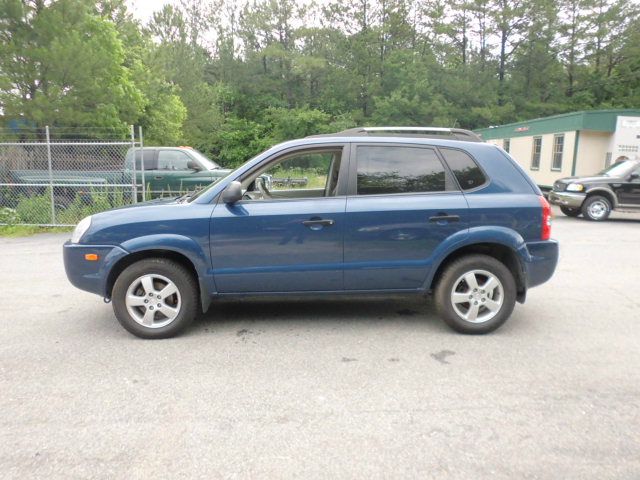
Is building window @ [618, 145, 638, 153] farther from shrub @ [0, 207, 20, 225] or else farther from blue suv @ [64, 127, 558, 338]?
shrub @ [0, 207, 20, 225]

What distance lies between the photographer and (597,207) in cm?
1377

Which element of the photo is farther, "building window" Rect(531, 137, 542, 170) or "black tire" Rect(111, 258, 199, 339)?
"building window" Rect(531, 137, 542, 170)

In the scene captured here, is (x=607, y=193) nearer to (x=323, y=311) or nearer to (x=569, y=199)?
(x=569, y=199)

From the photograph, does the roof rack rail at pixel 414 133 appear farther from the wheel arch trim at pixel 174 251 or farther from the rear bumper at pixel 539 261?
the wheel arch trim at pixel 174 251

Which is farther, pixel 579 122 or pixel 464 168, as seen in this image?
pixel 579 122

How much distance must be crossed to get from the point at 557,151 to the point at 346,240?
1936 cm

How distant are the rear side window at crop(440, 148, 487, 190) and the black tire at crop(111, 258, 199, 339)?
2.59 metres

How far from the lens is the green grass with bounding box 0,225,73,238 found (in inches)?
432

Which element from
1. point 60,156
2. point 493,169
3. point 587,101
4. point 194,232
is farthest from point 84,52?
point 587,101

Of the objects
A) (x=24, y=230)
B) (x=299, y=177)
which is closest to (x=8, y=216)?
(x=24, y=230)

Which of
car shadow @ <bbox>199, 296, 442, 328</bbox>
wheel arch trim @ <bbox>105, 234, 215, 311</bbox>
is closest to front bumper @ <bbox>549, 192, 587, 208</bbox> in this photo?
car shadow @ <bbox>199, 296, 442, 328</bbox>

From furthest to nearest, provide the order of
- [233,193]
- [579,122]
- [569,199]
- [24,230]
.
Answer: [579,122]
[569,199]
[24,230]
[233,193]

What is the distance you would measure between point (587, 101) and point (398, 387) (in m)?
46.6

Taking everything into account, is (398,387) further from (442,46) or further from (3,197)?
(442,46)
